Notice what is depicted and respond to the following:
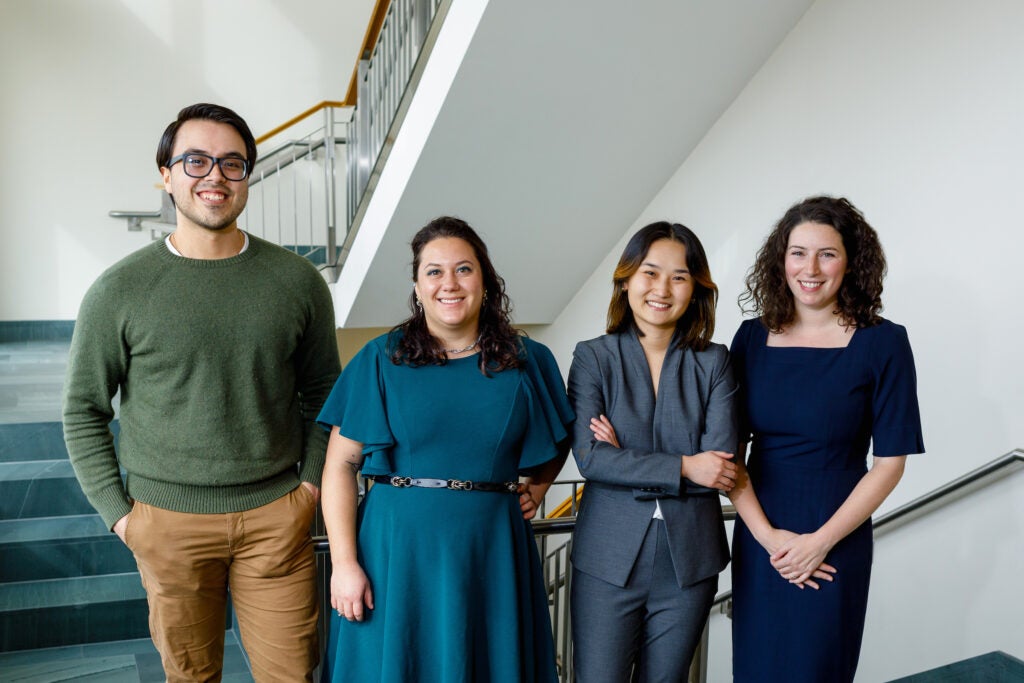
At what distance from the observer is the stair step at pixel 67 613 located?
339cm

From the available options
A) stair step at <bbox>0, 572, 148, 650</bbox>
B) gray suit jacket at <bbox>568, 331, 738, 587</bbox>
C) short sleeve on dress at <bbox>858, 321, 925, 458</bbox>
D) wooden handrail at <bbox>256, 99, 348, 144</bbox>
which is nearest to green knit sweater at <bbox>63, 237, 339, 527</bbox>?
gray suit jacket at <bbox>568, 331, 738, 587</bbox>

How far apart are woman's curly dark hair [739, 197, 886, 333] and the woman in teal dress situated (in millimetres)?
595

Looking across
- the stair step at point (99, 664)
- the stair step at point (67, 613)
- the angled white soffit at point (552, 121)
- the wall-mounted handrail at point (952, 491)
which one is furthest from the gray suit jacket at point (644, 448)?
the stair step at point (67, 613)

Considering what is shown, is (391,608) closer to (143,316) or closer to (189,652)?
(189,652)

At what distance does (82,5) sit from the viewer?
6773mm

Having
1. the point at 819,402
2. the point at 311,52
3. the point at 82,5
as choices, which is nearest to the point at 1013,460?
the point at 819,402

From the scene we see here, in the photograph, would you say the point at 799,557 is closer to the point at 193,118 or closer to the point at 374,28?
the point at 193,118

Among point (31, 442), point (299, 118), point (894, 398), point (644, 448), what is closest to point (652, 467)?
point (644, 448)

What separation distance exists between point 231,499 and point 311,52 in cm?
639

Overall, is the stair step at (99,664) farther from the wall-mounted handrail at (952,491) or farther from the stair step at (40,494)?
the wall-mounted handrail at (952,491)

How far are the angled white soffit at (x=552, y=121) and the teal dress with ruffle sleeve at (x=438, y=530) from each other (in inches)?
84.2

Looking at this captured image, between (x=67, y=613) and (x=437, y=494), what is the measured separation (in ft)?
8.33

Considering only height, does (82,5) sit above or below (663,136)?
above

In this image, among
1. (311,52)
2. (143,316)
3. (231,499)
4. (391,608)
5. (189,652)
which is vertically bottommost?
(189,652)
